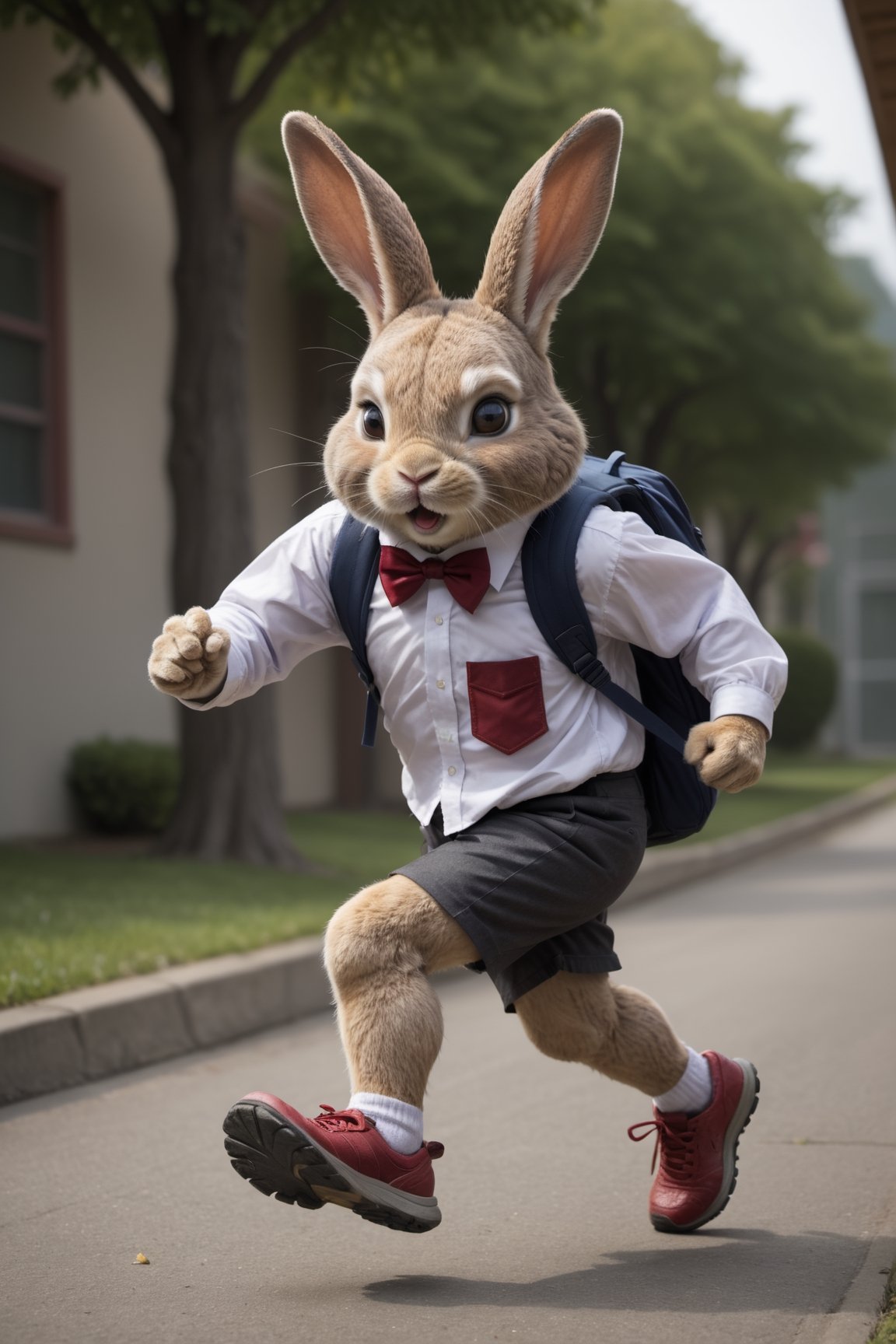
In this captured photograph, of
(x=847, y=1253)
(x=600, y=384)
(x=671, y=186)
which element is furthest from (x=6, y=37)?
(x=847, y=1253)

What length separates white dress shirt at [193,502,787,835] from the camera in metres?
3.41

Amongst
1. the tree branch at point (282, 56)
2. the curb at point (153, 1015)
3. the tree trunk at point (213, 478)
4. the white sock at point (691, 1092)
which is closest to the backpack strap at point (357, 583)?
the white sock at point (691, 1092)

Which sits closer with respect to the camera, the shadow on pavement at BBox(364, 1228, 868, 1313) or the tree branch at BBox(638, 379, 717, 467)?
the shadow on pavement at BBox(364, 1228, 868, 1313)

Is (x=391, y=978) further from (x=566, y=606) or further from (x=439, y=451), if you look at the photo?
(x=439, y=451)

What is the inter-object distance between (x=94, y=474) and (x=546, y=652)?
10.3 m

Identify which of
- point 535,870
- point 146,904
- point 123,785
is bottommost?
point 146,904

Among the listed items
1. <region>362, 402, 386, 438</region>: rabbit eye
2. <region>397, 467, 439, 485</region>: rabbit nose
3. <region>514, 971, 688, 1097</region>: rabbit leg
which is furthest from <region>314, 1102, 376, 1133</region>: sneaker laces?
<region>362, 402, 386, 438</region>: rabbit eye

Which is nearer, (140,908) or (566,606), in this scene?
(566,606)

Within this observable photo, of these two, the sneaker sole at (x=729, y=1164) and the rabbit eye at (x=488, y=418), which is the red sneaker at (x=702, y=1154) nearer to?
the sneaker sole at (x=729, y=1164)

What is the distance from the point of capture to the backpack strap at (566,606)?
3.41 metres

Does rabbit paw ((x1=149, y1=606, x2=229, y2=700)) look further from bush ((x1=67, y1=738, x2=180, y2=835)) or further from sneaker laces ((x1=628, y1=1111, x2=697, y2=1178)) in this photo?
bush ((x1=67, y1=738, x2=180, y2=835))

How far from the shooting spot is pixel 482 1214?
4.11 meters

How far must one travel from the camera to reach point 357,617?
352cm

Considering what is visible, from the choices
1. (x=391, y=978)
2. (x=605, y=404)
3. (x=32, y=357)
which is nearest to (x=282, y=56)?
(x=32, y=357)
